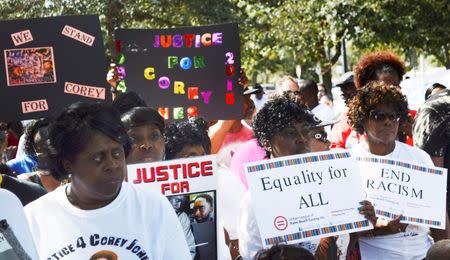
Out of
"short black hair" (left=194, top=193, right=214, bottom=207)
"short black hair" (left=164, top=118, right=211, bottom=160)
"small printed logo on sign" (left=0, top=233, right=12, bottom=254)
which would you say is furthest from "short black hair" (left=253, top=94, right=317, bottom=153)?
"small printed logo on sign" (left=0, top=233, right=12, bottom=254)

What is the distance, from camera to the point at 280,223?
423cm

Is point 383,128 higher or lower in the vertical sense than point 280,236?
higher

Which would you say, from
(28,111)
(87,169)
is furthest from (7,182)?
(87,169)

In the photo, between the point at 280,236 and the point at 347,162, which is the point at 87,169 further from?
the point at 347,162

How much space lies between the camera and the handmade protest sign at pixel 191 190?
3986mm

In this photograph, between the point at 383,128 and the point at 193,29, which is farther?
→ the point at 193,29

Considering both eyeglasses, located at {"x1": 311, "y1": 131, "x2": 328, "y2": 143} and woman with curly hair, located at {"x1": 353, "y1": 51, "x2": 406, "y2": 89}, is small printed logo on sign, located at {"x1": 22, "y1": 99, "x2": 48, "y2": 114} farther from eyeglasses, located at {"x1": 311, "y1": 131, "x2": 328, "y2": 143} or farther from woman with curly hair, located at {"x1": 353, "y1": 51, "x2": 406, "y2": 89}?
woman with curly hair, located at {"x1": 353, "y1": 51, "x2": 406, "y2": 89}

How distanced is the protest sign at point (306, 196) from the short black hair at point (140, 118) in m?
0.66

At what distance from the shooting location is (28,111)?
16.6ft

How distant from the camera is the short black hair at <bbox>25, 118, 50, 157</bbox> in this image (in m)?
5.23

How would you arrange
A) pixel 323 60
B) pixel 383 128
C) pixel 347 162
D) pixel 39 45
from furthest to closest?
pixel 323 60
pixel 39 45
pixel 383 128
pixel 347 162

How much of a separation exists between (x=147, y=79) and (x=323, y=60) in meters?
13.9

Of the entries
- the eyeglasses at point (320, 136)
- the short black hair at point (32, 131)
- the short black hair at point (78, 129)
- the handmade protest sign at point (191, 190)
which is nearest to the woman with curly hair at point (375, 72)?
the eyeglasses at point (320, 136)

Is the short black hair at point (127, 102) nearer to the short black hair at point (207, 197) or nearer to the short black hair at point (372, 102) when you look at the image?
the short black hair at point (207, 197)
